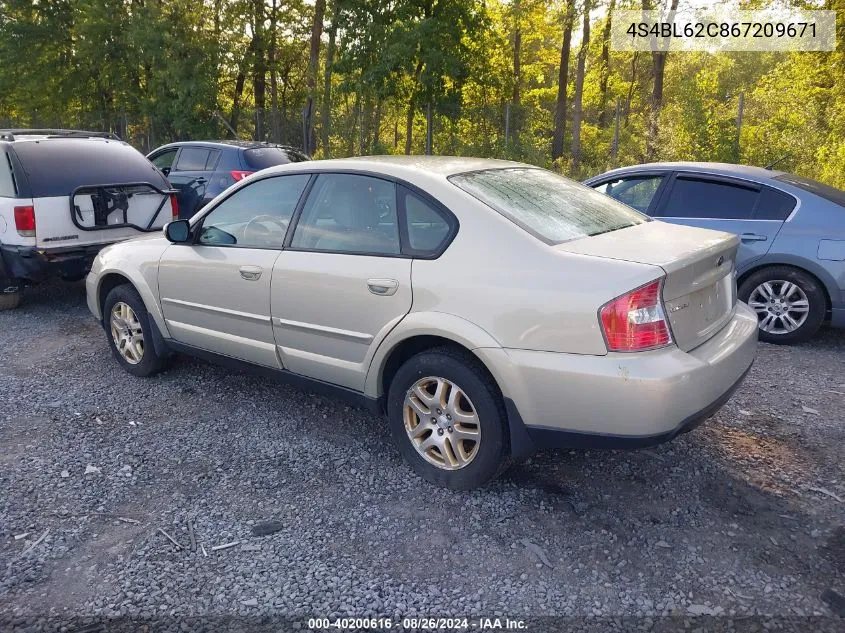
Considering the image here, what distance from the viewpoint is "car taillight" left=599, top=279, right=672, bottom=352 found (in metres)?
2.75

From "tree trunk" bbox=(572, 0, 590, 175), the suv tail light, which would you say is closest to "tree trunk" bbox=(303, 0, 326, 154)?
"tree trunk" bbox=(572, 0, 590, 175)

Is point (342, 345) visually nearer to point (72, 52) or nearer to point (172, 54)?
point (172, 54)

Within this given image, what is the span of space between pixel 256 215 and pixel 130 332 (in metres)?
1.63

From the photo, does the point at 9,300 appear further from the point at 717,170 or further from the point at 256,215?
the point at 717,170

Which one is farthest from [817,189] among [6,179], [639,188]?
[6,179]

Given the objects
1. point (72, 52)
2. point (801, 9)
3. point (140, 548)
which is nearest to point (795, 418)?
point (140, 548)

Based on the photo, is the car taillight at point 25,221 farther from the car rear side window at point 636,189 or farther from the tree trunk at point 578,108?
the tree trunk at point 578,108

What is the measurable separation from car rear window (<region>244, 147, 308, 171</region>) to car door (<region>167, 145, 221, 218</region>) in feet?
1.81

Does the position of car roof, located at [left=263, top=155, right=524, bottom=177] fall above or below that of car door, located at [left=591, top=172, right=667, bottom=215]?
above

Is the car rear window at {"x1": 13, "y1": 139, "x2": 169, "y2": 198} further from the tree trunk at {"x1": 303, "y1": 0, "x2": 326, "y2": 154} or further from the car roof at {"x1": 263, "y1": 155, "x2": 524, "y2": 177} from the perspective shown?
the tree trunk at {"x1": 303, "y1": 0, "x2": 326, "y2": 154}

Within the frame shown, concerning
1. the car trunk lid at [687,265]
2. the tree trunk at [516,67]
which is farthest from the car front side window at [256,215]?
the tree trunk at [516,67]

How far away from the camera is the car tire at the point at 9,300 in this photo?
691cm

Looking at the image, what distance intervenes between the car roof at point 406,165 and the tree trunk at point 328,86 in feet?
51.2

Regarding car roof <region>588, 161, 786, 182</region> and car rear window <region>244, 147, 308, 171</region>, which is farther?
car rear window <region>244, 147, 308, 171</region>
